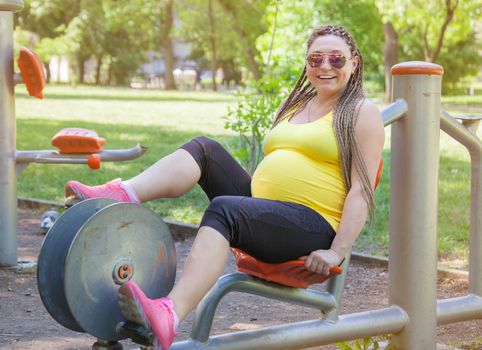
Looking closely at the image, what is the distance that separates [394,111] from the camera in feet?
9.03

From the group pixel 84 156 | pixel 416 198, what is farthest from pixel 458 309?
pixel 84 156

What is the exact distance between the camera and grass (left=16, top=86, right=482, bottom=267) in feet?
18.8

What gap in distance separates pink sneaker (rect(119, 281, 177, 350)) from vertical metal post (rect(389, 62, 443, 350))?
973 millimetres

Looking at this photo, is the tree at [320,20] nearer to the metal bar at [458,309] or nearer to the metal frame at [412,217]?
the metal bar at [458,309]

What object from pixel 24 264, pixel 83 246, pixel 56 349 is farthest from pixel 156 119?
pixel 83 246

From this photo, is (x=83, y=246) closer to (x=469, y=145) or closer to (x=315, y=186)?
(x=315, y=186)

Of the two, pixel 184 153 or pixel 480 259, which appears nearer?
pixel 184 153

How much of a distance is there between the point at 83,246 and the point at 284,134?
89 cm

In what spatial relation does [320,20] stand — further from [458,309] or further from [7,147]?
[458,309]

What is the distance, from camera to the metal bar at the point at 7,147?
14.0 feet

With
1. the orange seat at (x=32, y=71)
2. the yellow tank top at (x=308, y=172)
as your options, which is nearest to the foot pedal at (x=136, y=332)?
the yellow tank top at (x=308, y=172)

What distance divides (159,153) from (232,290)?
7.28 meters

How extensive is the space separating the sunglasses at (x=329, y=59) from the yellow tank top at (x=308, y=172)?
16cm

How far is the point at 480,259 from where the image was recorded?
3.20m
